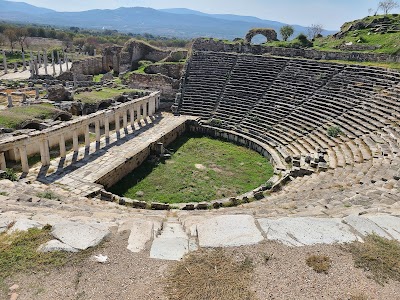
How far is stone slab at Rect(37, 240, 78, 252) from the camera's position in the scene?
5375 mm

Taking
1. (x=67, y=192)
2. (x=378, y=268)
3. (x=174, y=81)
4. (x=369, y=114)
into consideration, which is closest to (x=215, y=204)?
(x=67, y=192)

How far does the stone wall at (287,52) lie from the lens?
83.7 feet

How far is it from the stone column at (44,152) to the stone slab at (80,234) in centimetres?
1021

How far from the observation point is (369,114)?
61.1 ft

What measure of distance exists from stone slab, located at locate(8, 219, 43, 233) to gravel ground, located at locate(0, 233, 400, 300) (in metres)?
1.50

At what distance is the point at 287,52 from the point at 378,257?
1078 inches

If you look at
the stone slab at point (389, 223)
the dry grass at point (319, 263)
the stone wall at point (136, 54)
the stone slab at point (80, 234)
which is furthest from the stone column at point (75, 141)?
the stone wall at point (136, 54)

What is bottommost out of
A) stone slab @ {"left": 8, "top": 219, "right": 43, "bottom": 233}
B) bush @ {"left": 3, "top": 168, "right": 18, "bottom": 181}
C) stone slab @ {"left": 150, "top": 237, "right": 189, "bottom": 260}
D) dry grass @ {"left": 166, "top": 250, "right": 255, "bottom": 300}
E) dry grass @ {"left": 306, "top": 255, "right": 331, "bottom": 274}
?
bush @ {"left": 3, "top": 168, "right": 18, "bottom": 181}

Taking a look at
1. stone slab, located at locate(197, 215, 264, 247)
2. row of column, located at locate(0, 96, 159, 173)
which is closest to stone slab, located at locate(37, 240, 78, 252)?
stone slab, located at locate(197, 215, 264, 247)

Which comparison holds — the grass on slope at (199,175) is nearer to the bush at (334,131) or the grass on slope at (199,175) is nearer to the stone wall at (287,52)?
the bush at (334,131)

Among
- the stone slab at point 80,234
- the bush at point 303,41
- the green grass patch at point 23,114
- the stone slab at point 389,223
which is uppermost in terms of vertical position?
the bush at point 303,41

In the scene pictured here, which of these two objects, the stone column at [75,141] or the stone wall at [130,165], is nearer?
the stone wall at [130,165]

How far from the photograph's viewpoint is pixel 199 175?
691 inches

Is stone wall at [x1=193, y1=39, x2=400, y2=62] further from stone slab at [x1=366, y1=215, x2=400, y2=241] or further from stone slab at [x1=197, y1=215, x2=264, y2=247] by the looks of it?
stone slab at [x1=197, y1=215, x2=264, y2=247]
